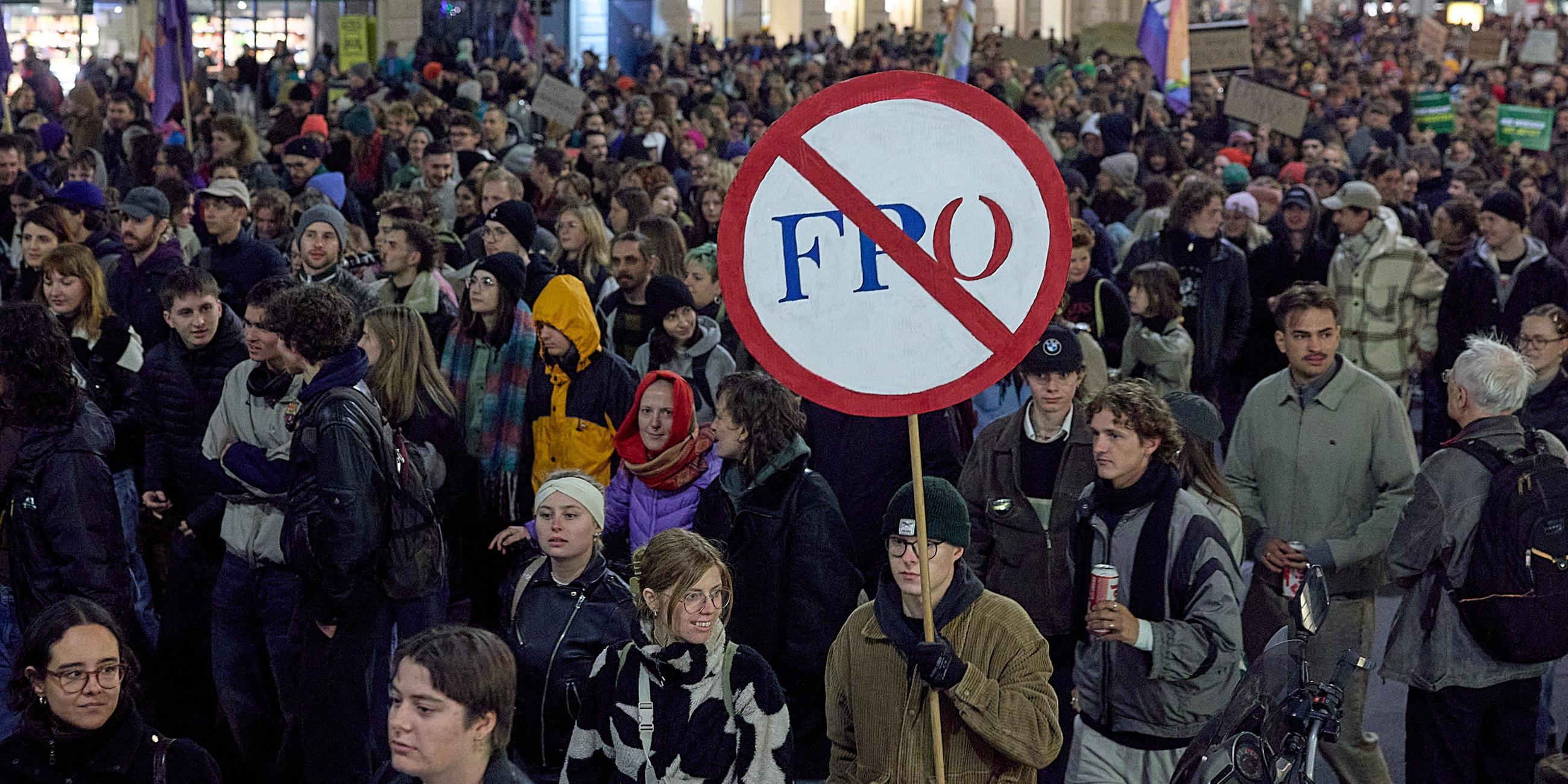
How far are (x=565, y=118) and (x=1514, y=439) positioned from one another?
1133 cm

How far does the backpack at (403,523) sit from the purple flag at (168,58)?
31.3 ft

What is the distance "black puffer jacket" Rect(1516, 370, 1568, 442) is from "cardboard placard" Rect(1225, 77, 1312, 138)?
7.76m

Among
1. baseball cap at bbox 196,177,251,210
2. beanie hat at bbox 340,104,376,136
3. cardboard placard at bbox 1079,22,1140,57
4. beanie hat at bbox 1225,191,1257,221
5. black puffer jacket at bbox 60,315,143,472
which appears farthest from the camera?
cardboard placard at bbox 1079,22,1140,57

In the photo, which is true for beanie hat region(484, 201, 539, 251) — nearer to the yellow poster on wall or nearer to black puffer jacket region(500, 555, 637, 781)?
black puffer jacket region(500, 555, 637, 781)

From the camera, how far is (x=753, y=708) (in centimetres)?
415

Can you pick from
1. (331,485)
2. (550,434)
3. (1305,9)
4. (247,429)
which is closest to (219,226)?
(550,434)

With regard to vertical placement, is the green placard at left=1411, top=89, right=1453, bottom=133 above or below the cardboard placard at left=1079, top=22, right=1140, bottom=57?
below

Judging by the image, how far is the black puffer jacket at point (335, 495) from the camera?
511 centimetres

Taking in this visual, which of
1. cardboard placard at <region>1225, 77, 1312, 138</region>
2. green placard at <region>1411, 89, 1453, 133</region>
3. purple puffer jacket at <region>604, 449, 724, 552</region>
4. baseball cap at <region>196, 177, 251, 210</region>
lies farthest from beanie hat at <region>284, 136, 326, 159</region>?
green placard at <region>1411, 89, 1453, 133</region>

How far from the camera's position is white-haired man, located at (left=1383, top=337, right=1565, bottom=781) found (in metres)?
5.26

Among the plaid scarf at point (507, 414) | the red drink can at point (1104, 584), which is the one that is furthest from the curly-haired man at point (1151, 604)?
the plaid scarf at point (507, 414)

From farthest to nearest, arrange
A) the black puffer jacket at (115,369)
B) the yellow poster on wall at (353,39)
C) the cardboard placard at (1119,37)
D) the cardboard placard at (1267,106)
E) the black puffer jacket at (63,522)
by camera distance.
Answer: the cardboard placard at (1119,37) < the yellow poster on wall at (353,39) < the cardboard placard at (1267,106) < the black puffer jacket at (115,369) < the black puffer jacket at (63,522)

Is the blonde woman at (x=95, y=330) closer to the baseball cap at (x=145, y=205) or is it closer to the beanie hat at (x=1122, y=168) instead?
the baseball cap at (x=145, y=205)

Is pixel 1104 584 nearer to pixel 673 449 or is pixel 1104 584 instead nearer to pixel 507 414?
pixel 673 449
